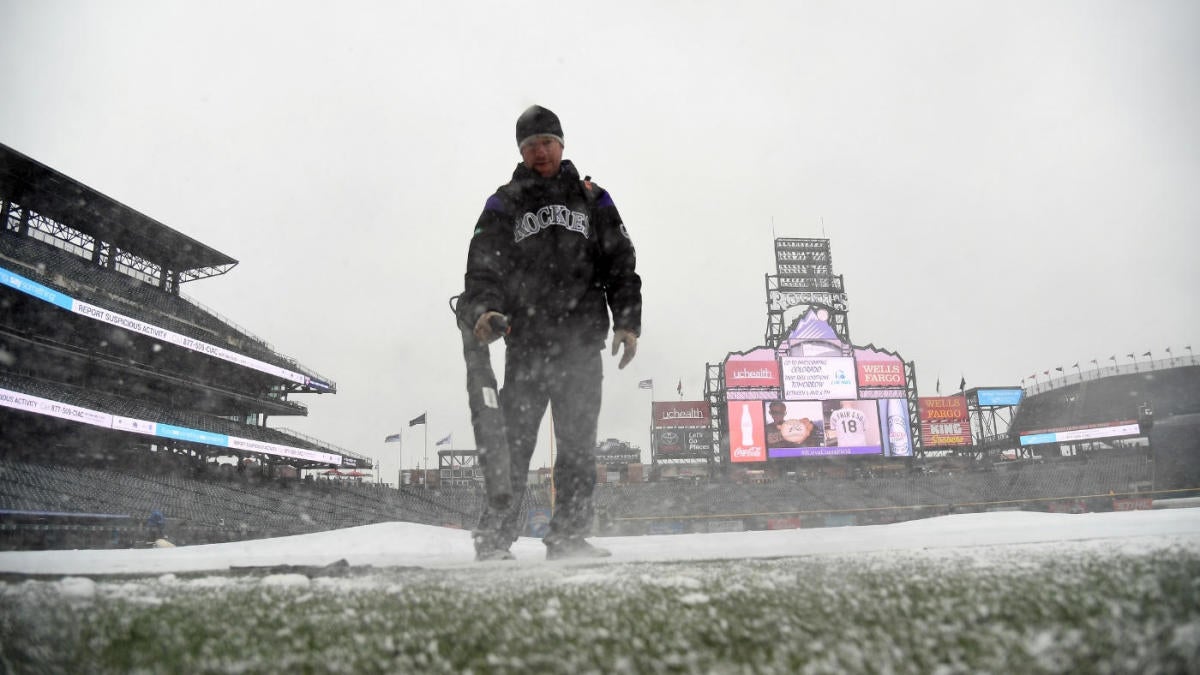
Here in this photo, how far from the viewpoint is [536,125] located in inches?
99.4

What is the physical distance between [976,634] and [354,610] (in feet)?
2.24

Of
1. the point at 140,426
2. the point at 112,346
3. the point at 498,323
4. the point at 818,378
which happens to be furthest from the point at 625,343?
the point at 818,378

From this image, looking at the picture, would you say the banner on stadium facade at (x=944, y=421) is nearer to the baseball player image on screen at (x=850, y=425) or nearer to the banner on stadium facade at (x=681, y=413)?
the baseball player image on screen at (x=850, y=425)

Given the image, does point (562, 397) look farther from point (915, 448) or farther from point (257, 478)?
point (915, 448)

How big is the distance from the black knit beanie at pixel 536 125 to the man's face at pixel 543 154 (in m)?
0.02

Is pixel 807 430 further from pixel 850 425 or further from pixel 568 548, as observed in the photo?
pixel 568 548

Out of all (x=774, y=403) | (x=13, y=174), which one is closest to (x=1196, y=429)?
(x=774, y=403)

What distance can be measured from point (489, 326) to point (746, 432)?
79.9 ft

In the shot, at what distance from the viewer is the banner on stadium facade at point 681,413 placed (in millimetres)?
29906

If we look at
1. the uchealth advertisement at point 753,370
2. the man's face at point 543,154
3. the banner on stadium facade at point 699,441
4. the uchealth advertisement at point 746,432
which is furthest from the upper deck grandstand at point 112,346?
the man's face at point 543,154

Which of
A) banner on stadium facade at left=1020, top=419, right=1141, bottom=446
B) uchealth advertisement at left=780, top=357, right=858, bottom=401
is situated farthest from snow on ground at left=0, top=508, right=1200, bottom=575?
banner on stadium facade at left=1020, top=419, right=1141, bottom=446

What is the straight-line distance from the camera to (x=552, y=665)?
22.8 inches

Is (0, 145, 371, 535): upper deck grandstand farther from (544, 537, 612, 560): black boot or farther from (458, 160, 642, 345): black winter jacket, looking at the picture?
(544, 537, 612, 560): black boot

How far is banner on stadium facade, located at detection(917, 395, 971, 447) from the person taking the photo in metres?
29.0
